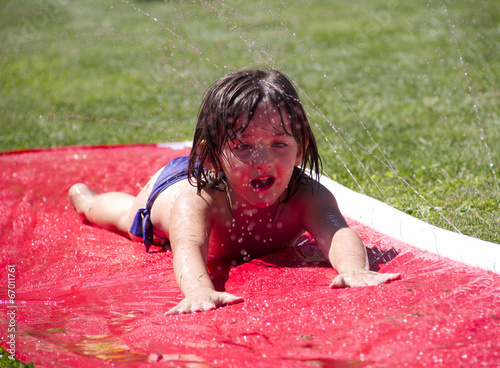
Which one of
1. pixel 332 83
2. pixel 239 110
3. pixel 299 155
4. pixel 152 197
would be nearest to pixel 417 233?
pixel 299 155

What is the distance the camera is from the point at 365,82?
7113 mm

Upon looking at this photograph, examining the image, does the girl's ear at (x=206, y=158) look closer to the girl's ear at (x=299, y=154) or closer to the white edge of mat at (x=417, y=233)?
the girl's ear at (x=299, y=154)

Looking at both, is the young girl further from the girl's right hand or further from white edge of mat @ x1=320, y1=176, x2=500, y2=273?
white edge of mat @ x1=320, y1=176, x2=500, y2=273

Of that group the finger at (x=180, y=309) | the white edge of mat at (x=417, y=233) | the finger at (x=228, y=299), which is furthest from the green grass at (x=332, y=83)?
the finger at (x=180, y=309)

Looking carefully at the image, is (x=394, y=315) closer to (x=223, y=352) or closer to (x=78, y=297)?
(x=223, y=352)

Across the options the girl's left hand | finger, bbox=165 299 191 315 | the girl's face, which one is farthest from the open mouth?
Answer: finger, bbox=165 299 191 315

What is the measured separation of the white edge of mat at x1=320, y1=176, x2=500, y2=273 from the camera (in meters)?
2.45

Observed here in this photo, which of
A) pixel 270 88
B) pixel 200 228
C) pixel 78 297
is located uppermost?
pixel 270 88

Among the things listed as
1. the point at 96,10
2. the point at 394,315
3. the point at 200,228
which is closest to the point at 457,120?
the point at 200,228

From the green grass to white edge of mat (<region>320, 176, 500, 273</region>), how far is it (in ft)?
0.81

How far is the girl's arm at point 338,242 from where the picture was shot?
225cm

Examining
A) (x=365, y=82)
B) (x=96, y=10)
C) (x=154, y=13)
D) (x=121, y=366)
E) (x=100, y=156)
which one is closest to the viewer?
(x=121, y=366)

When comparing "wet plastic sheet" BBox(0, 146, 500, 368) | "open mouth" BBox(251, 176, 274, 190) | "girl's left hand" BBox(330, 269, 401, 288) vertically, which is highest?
"open mouth" BBox(251, 176, 274, 190)

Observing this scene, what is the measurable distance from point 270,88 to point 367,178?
1.61 m
